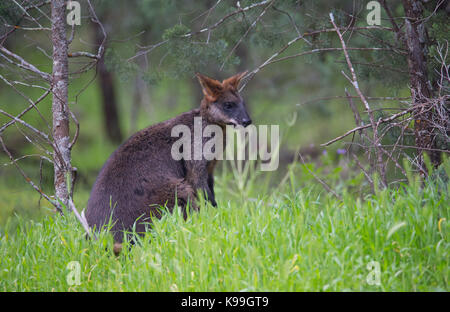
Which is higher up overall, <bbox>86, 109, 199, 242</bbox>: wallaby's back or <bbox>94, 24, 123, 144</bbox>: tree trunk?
<bbox>94, 24, 123, 144</bbox>: tree trunk

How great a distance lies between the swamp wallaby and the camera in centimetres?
539

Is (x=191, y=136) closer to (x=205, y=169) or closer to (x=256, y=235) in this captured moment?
(x=205, y=169)

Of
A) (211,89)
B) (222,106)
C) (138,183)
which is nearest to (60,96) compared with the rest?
(138,183)

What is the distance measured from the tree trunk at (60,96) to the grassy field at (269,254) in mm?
1146

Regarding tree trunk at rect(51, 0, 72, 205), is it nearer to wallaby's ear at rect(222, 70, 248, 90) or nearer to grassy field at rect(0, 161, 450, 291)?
grassy field at rect(0, 161, 450, 291)

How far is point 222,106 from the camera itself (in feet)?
21.8

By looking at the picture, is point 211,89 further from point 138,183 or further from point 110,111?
point 110,111

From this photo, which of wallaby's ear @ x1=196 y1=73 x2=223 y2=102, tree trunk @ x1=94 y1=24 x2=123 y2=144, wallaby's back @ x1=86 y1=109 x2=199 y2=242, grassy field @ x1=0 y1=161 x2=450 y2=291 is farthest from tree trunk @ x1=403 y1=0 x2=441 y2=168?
tree trunk @ x1=94 y1=24 x2=123 y2=144

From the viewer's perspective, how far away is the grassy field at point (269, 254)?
3713mm

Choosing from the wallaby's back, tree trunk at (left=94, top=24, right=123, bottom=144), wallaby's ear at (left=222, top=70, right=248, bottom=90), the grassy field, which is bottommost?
the grassy field

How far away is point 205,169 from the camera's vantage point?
6.32 m

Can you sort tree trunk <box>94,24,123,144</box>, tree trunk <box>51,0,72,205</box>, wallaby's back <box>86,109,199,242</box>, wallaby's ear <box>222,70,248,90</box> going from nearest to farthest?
wallaby's back <box>86,109,199,242</box>
tree trunk <box>51,0,72,205</box>
wallaby's ear <box>222,70,248,90</box>
tree trunk <box>94,24,123,144</box>

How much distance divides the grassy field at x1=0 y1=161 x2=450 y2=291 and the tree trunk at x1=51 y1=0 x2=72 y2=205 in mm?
1146
